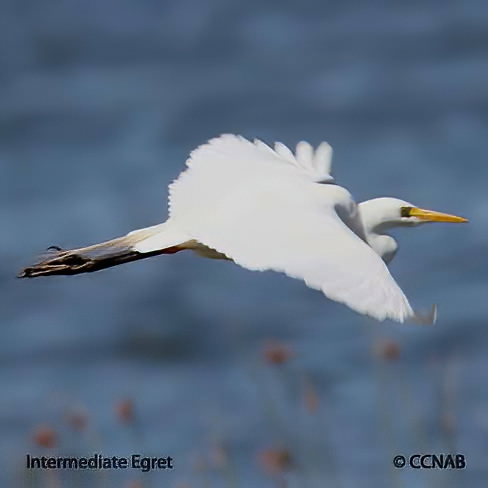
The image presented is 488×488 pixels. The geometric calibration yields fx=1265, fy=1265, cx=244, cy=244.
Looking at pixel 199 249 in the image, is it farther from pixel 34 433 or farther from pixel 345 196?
pixel 34 433

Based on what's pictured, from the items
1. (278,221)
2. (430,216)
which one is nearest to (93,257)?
(278,221)

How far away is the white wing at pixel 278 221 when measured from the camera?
3178 mm

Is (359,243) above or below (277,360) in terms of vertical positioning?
above

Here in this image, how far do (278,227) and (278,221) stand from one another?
8 cm

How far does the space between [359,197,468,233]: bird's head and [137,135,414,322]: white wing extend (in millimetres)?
268

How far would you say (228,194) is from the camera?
4.29m

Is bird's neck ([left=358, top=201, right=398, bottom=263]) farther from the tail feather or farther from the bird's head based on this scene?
the tail feather

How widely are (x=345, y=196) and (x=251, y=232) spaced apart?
0.70 meters

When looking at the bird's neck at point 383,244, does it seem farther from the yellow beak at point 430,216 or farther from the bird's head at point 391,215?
the yellow beak at point 430,216

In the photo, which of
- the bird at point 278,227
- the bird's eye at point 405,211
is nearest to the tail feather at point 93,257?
the bird at point 278,227

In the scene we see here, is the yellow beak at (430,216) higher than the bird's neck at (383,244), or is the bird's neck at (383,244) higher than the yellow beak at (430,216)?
the yellow beak at (430,216)

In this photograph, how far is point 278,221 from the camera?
3.75 metres

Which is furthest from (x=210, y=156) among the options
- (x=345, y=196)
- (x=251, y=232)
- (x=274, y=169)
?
(x=251, y=232)

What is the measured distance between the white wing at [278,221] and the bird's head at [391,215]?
27cm
